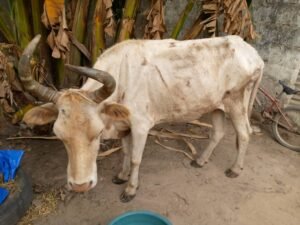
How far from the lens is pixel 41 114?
2.91 metres

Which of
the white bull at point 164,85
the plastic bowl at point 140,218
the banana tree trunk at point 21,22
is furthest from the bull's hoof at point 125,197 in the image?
the banana tree trunk at point 21,22

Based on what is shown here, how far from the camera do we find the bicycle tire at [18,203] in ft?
10.1

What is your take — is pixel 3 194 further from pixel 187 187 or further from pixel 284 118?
pixel 284 118

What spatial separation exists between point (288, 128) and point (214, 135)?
1.67 metres

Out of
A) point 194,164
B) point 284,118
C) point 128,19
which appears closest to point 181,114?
point 194,164

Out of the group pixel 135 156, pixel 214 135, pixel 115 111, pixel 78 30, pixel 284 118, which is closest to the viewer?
pixel 115 111

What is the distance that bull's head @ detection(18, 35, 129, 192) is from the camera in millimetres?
2623

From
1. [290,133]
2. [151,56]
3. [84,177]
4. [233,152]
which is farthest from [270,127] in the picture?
[84,177]

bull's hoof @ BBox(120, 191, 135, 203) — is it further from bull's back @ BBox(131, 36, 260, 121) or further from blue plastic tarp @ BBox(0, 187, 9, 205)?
blue plastic tarp @ BBox(0, 187, 9, 205)

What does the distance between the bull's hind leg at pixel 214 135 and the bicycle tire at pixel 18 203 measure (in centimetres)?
206

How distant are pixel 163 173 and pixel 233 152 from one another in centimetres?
115

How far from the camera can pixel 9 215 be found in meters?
3.10

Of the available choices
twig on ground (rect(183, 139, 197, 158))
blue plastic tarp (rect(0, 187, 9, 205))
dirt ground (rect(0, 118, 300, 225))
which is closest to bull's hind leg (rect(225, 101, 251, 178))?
dirt ground (rect(0, 118, 300, 225))

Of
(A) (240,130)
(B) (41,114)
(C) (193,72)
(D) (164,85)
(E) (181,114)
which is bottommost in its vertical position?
(A) (240,130)
